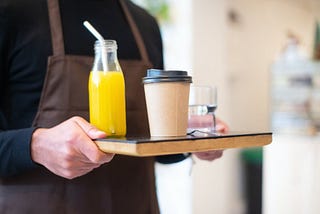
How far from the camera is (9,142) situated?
0.86 metres

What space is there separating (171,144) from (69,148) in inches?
7.4

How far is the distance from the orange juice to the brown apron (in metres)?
0.15

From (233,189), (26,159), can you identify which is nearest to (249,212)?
(233,189)

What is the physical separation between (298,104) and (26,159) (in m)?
2.66

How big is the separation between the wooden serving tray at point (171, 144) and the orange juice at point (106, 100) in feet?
0.26

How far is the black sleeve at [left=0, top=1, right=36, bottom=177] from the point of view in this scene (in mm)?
836

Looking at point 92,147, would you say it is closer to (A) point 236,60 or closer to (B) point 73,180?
(B) point 73,180

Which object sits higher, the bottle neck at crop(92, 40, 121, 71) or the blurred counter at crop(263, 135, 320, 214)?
the bottle neck at crop(92, 40, 121, 71)

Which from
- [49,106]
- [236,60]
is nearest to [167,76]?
[49,106]

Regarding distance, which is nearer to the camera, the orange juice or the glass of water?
the orange juice

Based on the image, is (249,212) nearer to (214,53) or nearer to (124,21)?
(214,53)

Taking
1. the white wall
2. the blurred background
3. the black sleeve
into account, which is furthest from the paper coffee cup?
the white wall

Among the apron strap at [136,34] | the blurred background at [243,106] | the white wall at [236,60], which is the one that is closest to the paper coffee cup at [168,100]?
the apron strap at [136,34]

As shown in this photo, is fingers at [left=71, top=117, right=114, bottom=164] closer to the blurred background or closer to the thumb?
the thumb
